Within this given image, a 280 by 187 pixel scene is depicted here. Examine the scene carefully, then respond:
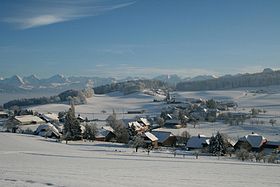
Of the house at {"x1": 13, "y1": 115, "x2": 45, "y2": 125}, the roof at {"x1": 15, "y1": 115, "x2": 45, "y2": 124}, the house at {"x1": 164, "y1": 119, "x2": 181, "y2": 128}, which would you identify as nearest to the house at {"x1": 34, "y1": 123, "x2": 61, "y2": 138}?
the house at {"x1": 13, "y1": 115, "x2": 45, "y2": 125}

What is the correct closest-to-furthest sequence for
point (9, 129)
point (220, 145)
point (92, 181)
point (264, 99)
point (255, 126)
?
1. point (92, 181)
2. point (220, 145)
3. point (9, 129)
4. point (255, 126)
5. point (264, 99)

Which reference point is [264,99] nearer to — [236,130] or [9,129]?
[236,130]

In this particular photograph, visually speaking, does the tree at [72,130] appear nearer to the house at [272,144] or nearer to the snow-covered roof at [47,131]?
the snow-covered roof at [47,131]

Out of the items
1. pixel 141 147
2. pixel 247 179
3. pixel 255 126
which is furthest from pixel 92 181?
pixel 255 126

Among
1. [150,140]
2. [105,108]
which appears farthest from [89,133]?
[105,108]

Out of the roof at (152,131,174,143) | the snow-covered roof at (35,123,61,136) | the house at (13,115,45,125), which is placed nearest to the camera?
the roof at (152,131,174,143)

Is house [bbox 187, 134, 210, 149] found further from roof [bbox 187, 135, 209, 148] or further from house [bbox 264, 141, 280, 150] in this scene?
house [bbox 264, 141, 280, 150]

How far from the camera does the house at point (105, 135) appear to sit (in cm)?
6103

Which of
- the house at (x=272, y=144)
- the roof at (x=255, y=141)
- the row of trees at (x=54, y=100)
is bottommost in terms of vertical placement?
the house at (x=272, y=144)

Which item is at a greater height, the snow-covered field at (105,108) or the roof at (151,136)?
the snow-covered field at (105,108)

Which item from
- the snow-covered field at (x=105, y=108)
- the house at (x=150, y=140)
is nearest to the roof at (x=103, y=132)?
the house at (x=150, y=140)

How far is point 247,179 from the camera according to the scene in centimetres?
2078

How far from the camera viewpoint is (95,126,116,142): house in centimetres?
6103

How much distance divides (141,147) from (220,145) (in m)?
11.5
